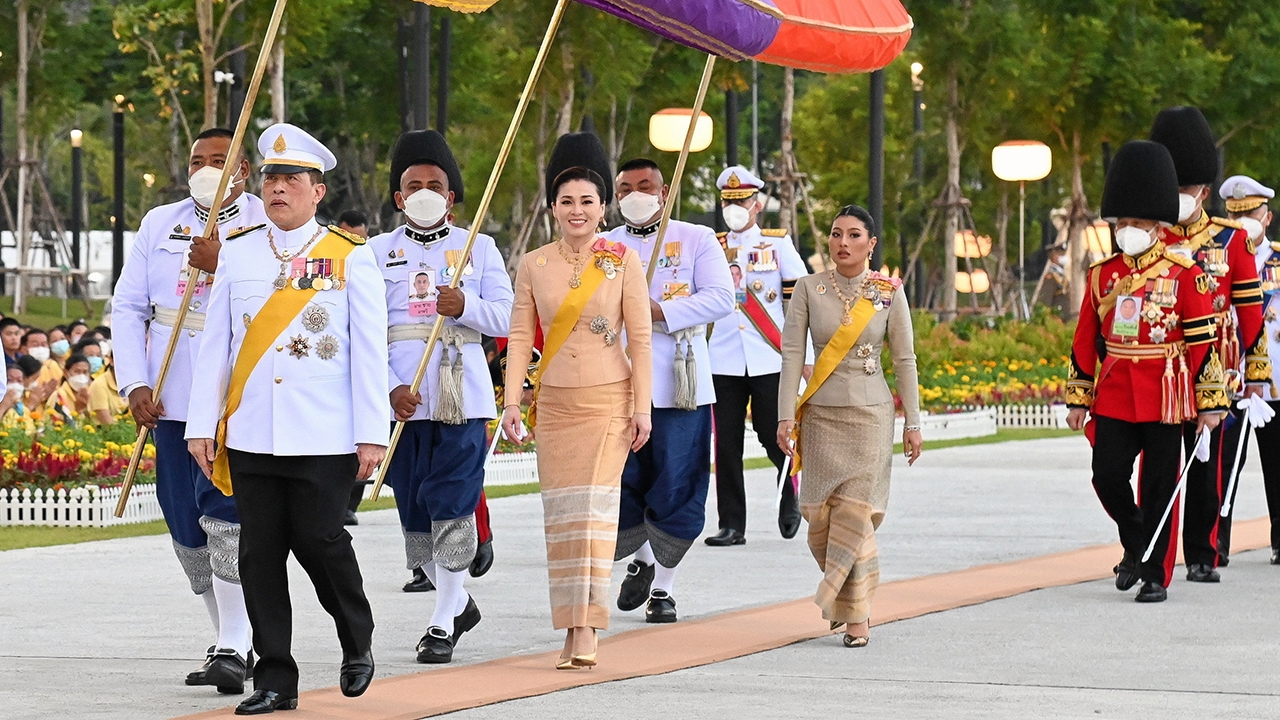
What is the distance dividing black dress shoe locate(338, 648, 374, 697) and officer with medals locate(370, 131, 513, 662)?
1365mm

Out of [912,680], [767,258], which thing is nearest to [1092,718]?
[912,680]

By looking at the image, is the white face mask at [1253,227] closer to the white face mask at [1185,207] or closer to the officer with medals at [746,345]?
the white face mask at [1185,207]

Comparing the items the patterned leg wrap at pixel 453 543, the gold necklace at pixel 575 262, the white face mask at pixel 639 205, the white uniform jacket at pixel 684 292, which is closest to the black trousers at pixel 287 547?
the patterned leg wrap at pixel 453 543

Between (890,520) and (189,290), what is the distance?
8079 mm

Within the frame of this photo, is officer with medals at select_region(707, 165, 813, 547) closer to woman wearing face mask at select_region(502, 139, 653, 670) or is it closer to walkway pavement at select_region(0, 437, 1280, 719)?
walkway pavement at select_region(0, 437, 1280, 719)

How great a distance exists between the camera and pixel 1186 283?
11.4 meters

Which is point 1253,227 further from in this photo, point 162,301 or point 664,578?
point 162,301

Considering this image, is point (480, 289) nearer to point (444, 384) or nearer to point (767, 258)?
point (444, 384)

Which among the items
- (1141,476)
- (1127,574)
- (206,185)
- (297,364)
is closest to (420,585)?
(206,185)

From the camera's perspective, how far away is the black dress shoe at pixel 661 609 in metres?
10.5

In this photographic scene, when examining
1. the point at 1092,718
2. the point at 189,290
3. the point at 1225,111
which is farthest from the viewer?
the point at 1225,111

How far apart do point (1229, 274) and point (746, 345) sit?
3.43 metres

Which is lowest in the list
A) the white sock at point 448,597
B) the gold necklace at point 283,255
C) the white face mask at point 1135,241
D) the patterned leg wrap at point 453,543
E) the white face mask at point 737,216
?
the white sock at point 448,597

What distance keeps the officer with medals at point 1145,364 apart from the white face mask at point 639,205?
7.49 feet
